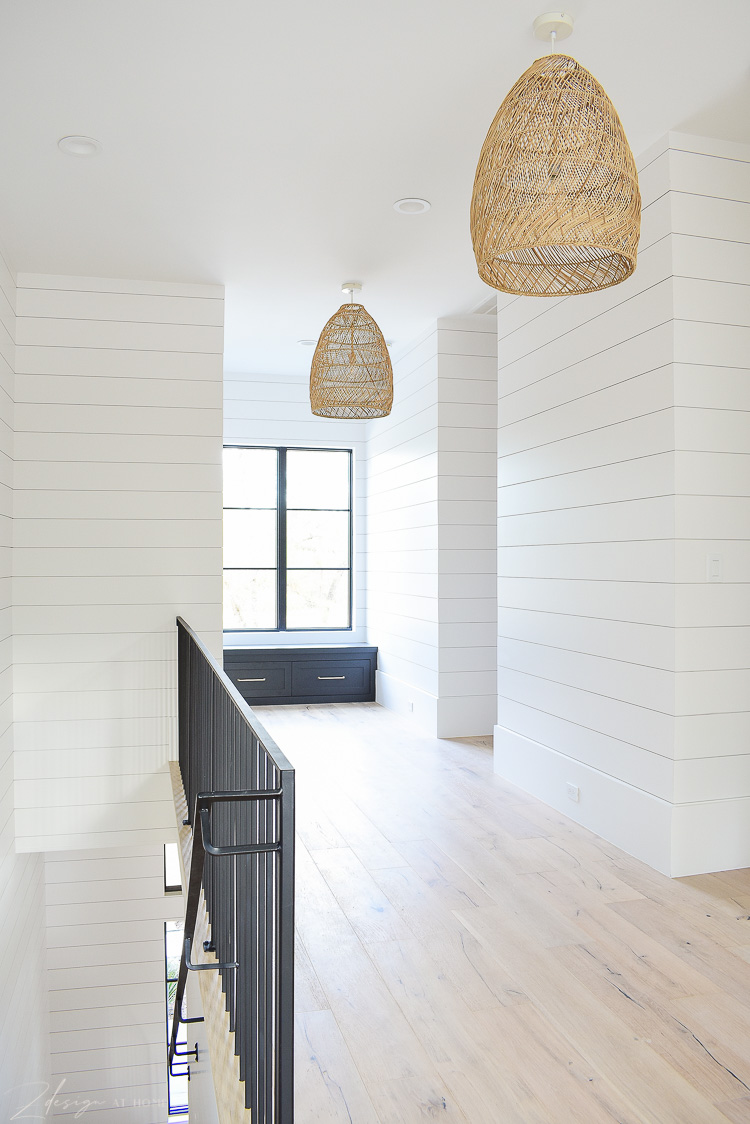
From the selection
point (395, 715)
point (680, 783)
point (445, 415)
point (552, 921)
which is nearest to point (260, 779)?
point (552, 921)

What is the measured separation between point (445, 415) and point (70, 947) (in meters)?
4.32

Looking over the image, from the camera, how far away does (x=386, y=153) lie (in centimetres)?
333

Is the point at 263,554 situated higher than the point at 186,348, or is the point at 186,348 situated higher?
the point at 186,348

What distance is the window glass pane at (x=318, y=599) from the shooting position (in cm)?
772

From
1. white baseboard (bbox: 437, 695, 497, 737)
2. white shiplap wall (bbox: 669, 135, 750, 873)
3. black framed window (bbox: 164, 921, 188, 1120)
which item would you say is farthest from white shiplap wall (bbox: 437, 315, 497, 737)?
white shiplap wall (bbox: 669, 135, 750, 873)

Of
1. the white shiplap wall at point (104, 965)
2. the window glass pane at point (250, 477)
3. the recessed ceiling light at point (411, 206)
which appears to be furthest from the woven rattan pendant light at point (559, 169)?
the window glass pane at point (250, 477)

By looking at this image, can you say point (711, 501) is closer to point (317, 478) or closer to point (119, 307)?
point (119, 307)

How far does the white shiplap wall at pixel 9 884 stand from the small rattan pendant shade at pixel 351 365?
64.7 inches

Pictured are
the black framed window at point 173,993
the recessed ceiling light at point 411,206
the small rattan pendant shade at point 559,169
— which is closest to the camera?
the small rattan pendant shade at point 559,169

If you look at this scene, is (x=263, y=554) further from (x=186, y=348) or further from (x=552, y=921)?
(x=552, y=921)

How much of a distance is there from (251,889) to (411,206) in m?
3.09

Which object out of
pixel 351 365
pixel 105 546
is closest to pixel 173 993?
pixel 105 546

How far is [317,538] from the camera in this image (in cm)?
780

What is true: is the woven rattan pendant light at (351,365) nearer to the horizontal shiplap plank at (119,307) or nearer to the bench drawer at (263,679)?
the horizontal shiplap plank at (119,307)
